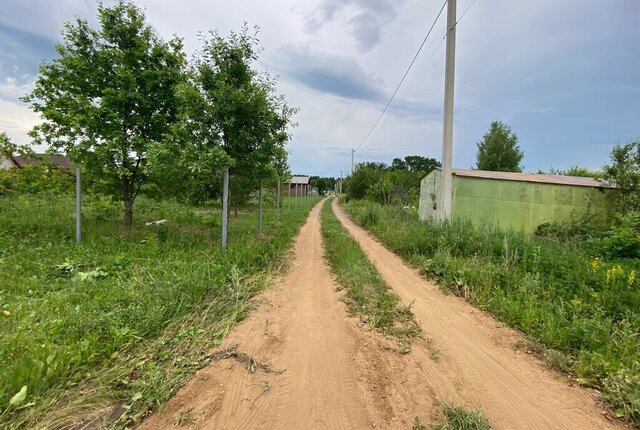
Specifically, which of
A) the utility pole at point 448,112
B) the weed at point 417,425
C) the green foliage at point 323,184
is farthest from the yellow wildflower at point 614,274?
the green foliage at point 323,184

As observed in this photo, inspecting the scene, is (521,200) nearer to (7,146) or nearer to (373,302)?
(373,302)

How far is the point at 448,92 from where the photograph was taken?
31.7 ft

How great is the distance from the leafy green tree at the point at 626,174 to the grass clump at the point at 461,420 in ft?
Result: 42.4

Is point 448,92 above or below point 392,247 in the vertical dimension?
above

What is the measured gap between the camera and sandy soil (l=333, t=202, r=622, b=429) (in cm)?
255

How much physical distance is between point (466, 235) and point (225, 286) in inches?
236

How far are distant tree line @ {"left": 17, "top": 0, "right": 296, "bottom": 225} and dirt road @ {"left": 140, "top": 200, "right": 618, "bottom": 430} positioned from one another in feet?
13.2

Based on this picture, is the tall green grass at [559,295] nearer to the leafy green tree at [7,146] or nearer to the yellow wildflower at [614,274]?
the yellow wildflower at [614,274]

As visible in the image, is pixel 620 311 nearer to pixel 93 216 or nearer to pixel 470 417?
pixel 470 417

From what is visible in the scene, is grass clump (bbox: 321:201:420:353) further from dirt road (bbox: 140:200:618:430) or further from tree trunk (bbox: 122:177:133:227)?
tree trunk (bbox: 122:177:133:227)

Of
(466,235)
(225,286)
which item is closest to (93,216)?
(225,286)

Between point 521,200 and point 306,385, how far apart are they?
495 inches

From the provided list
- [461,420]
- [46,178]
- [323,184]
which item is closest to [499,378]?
[461,420]

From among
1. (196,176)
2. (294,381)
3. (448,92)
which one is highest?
(448,92)
